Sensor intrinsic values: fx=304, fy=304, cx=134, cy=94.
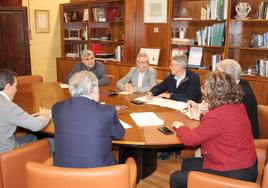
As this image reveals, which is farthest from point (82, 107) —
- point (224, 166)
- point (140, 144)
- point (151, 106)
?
point (151, 106)

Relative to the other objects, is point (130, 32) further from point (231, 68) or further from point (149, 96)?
point (231, 68)

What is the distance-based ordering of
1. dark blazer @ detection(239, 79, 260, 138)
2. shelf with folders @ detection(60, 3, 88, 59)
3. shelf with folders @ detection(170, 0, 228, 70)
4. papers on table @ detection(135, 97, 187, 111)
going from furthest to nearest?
shelf with folders @ detection(60, 3, 88, 59), shelf with folders @ detection(170, 0, 228, 70), papers on table @ detection(135, 97, 187, 111), dark blazer @ detection(239, 79, 260, 138)

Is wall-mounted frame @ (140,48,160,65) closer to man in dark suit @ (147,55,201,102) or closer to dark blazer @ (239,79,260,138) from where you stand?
man in dark suit @ (147,55,201,102)

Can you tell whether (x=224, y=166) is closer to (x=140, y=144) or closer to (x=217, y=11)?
(x=140, y=144)

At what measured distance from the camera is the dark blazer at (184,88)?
3176 mm

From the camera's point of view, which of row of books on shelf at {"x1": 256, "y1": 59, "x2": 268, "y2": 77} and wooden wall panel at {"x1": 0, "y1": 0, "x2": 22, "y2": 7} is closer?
row of books on shelf at {"x1": 256, "y1": 59, "x2": 268, "y2": 77}

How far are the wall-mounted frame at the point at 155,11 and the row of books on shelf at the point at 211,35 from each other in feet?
2.15

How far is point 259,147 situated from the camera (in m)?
2.38

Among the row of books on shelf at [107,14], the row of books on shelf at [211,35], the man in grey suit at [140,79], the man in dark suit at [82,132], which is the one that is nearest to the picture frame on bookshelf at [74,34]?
the row of books on shelf at [107,14]

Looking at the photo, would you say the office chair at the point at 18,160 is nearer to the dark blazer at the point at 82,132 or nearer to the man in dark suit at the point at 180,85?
the dark blazer at the point at 82,132

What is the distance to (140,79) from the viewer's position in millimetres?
3840

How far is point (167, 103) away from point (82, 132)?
4.63ft

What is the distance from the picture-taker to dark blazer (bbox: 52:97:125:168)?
1.69 metres

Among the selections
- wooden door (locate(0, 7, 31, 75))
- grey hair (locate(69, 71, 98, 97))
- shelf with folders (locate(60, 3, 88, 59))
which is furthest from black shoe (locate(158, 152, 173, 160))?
wooden door (locate(0, 7, 31, 75))
